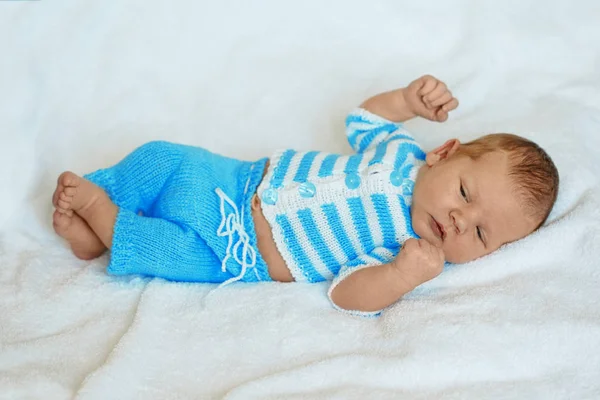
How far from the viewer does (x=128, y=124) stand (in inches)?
76.6

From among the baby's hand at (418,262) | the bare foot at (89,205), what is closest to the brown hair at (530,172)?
the baby's hand at (418,262)

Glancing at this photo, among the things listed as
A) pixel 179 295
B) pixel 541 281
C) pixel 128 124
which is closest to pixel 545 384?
pixel 541 281

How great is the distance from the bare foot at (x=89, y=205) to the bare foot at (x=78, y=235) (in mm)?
11

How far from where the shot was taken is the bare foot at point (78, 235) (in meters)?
1.59

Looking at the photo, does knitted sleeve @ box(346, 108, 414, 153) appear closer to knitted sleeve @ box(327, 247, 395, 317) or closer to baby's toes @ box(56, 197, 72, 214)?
knitted sleeve @ box(327, 247, 395, 317)

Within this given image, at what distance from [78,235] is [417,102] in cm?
→ 88

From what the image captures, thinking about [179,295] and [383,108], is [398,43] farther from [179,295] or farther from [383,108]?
[179,295]

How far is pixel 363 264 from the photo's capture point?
1559 mm

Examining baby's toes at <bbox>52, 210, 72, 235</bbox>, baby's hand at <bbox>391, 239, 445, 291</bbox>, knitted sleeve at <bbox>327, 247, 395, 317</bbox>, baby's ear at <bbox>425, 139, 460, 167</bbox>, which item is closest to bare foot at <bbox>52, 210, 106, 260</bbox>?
baby's toes at <bbox>52, 210, 72, 235</bbox>

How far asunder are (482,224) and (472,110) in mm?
531

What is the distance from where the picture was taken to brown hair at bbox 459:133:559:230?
1541 millimetres

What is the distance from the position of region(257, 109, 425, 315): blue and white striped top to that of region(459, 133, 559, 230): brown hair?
21cm

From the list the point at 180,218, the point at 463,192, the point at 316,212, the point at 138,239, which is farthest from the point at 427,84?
the point at 138,239

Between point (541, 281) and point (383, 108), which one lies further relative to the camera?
point (383, 108)
